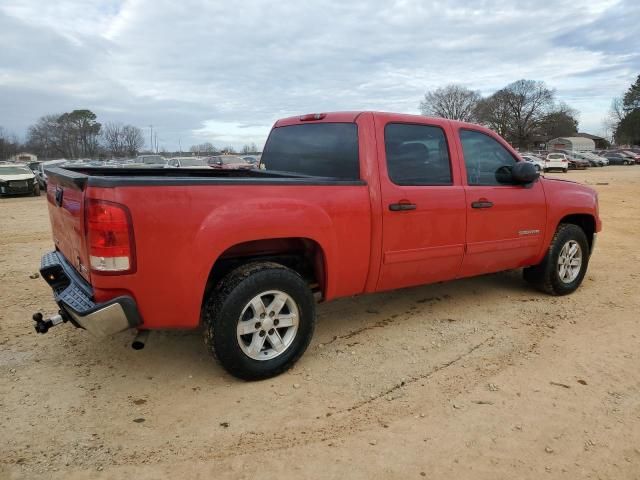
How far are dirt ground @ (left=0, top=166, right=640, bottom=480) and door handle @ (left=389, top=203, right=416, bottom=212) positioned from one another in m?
1.11

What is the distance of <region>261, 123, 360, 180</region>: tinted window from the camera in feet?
12.7

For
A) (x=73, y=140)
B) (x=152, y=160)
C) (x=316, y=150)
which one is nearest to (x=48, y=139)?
(x=73, y=140)

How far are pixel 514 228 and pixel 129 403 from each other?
3650mm

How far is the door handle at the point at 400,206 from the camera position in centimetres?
385

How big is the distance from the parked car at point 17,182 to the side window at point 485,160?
73.6 feet

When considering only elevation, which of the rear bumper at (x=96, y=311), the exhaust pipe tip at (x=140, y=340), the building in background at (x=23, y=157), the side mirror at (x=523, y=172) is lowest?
the exhaust pipe tip at (x=140, y=340)

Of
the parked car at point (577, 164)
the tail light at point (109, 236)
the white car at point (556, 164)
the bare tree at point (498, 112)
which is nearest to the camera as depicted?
the tail light at point (109, 236)

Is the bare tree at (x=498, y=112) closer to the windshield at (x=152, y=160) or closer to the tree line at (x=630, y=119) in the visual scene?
the tree line at (x=630, y=119)

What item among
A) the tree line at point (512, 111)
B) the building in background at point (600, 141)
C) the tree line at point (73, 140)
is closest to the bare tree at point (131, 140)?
the tree line at point (73, 140)

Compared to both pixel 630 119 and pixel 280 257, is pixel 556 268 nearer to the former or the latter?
pixel 280 257

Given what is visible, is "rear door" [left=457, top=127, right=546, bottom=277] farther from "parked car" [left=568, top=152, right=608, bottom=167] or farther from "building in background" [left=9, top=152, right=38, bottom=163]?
"building in background" [left=9, top=152, right=38, bottom=163]

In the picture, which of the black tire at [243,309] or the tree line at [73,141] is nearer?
the black tire at [243,309]

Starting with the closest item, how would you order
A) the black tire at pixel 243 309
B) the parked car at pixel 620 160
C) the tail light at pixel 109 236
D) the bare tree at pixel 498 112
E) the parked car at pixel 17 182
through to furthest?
the tail light at pixel 109 236, the black tire at pixel 243 309, the parked car at pixel 17 182, the parked car at pixel 620 160, the bare tree at pixel 498 112

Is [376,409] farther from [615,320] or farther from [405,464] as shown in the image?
[615,320]
